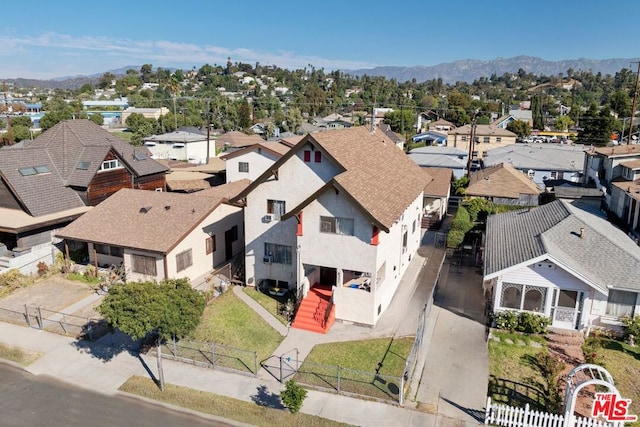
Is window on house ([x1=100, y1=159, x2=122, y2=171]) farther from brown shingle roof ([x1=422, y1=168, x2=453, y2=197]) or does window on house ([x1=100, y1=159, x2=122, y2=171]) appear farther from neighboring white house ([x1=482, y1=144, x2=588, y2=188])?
neighboring white house ([x1=482, y1=144, x2=588, y2=188])

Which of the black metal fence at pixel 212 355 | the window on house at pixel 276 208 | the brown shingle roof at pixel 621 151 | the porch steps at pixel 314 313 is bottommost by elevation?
the black metal fence at pixel 212 355

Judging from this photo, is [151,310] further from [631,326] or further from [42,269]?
[631,326]

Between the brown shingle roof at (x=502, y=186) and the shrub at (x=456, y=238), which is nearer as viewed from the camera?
the shrub at (x=456, y=238)

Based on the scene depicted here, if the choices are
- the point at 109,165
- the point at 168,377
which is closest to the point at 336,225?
the point at 168,377

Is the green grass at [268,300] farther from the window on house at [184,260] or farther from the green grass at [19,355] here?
the green grass at [19,355]

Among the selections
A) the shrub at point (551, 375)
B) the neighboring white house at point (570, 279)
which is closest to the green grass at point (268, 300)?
the neighboring white house at point (570, 279)

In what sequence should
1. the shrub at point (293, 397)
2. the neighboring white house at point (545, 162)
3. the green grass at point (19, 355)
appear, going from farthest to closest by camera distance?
the neighboring white house at point (545, 162) → the green grass at point (19, 355) → the shrub at point (293, 397)
